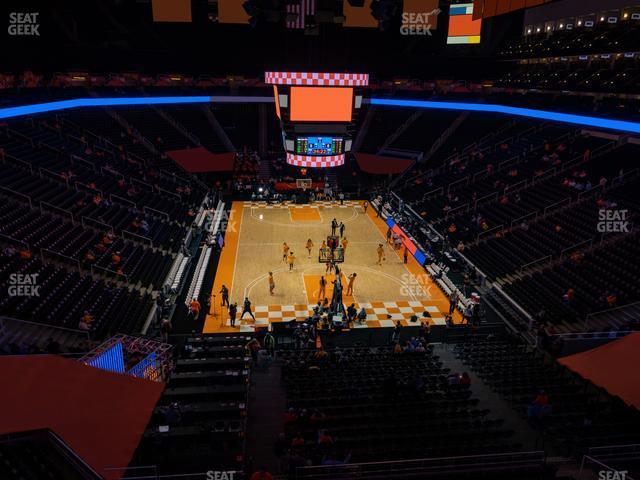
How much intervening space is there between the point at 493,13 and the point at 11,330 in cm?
2239

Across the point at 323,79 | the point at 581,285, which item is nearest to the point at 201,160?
the point at 323,79

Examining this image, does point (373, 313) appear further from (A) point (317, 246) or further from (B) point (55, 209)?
(B) point (55, 209)

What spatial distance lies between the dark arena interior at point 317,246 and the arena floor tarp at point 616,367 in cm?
7

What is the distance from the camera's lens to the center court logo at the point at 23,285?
1368 centimetres

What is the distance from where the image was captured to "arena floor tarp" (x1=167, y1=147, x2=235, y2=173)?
3584 centimetres

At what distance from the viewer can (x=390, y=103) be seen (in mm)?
40375

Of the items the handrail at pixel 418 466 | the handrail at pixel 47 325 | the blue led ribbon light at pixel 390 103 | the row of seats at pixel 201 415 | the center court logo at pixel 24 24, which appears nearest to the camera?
the handrail at pixel 418 466

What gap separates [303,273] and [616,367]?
13274mm

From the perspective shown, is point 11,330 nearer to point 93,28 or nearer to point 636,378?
point 636,378

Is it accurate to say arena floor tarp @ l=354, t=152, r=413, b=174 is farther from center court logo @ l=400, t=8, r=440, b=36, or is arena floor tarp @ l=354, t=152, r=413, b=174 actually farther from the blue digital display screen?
the blue digital display screen

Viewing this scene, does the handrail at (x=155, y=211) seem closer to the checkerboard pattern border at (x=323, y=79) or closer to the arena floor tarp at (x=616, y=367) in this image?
the checkerboard pattern border at (x=323, y=79)

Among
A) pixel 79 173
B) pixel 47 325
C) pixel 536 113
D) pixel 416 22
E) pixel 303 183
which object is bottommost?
pixel 47 325

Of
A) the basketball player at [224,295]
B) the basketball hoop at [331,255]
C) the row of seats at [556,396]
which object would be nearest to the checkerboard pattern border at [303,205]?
the basketball hoop at [331,255]

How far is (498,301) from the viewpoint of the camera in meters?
18.9
